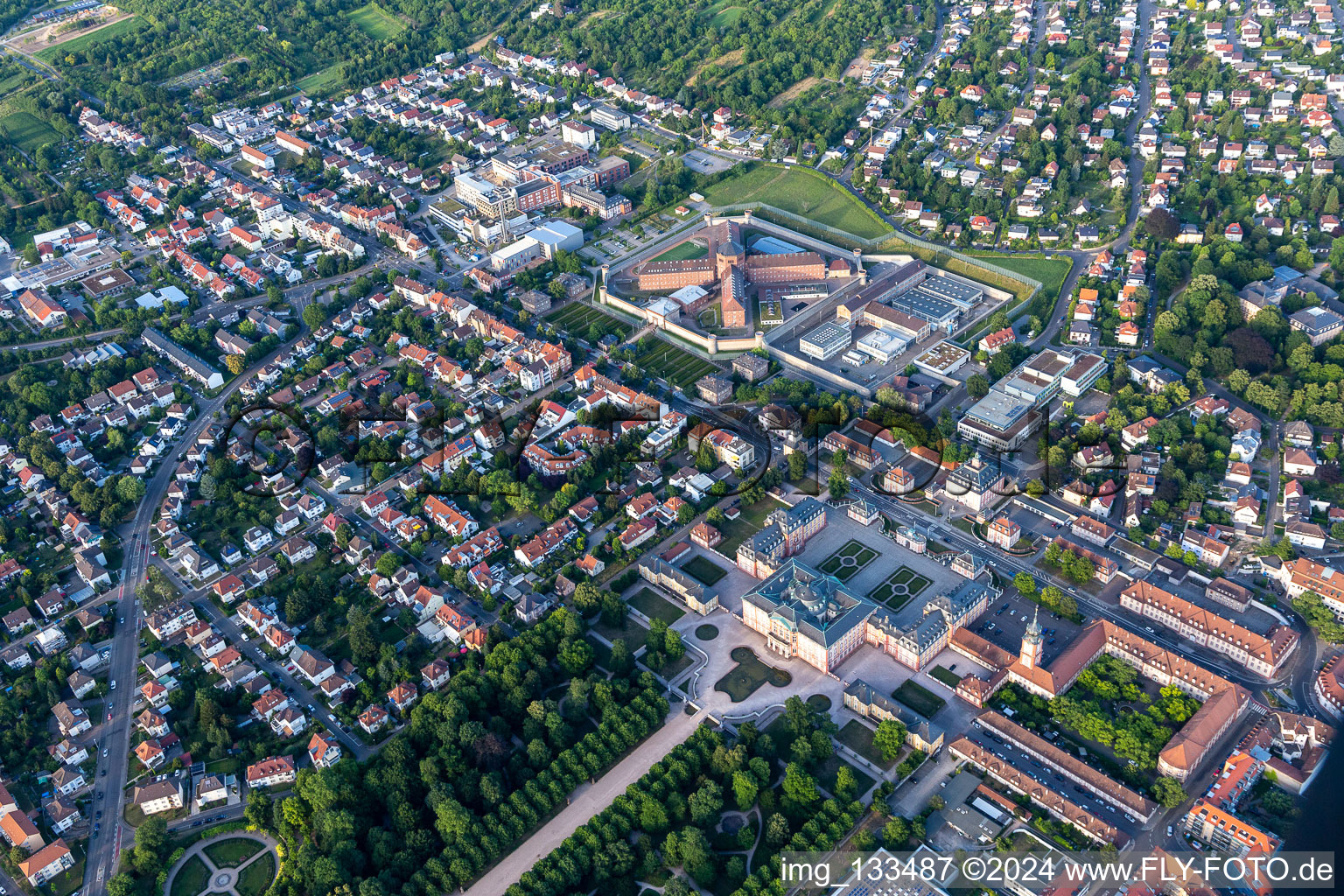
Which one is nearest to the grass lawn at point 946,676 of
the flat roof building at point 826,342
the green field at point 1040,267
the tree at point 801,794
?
the tree at point 801,794

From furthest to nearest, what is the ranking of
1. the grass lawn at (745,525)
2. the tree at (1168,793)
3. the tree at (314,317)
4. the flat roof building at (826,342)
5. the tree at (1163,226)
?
the tree at (1163,226), the tree at (314,317), the flat roof building at (826,342), the grass lawn at (745,525), the tree at (1168,793)

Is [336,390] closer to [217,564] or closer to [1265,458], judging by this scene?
[217,564]

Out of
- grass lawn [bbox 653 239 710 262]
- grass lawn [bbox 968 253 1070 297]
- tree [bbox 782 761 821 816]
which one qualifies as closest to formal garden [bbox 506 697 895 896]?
tree [bbox 782 761 821 816]

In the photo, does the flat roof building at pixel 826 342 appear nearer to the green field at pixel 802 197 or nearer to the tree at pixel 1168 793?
the green field at pixel 802 197

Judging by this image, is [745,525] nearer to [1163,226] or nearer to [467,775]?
[467,775]

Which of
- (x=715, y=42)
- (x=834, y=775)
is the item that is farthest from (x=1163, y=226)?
(x=715, y=42)
